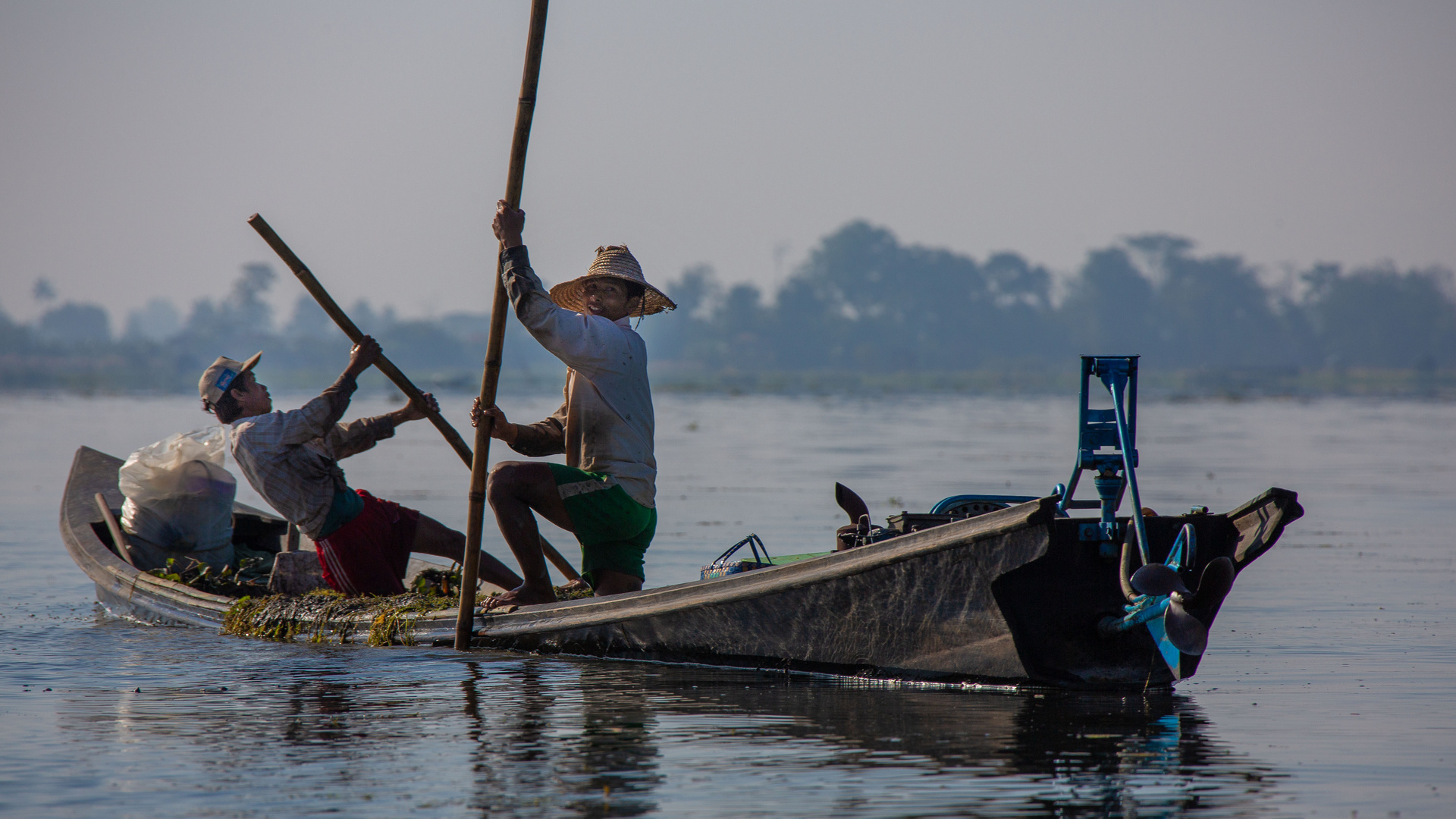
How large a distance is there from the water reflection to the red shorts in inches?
25.3

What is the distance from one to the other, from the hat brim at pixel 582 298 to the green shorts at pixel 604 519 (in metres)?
0.76

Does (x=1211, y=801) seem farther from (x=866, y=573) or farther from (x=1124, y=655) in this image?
(x=866, y=573)

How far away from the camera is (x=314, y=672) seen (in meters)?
6.16

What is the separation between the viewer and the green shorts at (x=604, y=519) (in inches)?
222

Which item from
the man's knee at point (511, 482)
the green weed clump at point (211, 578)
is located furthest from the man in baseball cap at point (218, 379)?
the man's knee at point (511, 482)

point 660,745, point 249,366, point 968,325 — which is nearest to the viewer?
point 660,745

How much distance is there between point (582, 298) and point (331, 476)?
140 cm

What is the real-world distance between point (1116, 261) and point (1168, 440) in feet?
351

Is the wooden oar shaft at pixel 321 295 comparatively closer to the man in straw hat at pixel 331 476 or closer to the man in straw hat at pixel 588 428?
the man in straw hat at pixel 331 476

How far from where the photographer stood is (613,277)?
584 centimetres

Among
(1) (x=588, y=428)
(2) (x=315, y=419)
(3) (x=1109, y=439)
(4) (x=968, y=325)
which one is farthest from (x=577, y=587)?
(4) (x=968, y=325)

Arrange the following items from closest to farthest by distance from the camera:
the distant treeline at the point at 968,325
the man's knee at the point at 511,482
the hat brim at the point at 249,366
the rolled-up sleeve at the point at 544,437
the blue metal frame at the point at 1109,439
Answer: the blue metal frame at the point at 1109,439
the man's knee at the point at 511,482
the rolled-up sleeve at the point at 544,437
the hat brim at the point at 249,366
the distant treeline at the point at 968,325

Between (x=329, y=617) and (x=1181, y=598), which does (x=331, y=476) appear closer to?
(x=329, y=617)

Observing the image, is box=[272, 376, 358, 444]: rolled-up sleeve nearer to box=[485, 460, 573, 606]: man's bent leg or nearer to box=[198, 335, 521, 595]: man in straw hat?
box=[198, 335, 521, 595]: man in straw hat
